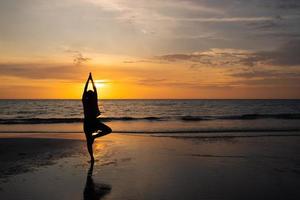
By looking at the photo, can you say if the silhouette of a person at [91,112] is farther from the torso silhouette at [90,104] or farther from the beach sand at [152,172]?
the beach sand at [152,172]

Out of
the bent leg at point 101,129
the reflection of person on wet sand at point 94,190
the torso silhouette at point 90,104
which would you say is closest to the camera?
the reflection of person on wet sand at point 94,190

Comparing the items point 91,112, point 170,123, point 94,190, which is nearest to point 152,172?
point 94,190

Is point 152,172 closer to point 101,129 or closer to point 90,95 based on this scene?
point 101,129

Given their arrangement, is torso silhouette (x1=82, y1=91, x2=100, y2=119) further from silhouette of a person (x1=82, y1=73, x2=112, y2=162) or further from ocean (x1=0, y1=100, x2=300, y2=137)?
ocean (x1=0, y1=100, x2=300, y2=137)

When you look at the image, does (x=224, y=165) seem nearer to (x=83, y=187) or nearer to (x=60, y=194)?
(x=83, y=187)

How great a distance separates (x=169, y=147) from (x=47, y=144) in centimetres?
536

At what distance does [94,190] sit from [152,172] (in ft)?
6.54

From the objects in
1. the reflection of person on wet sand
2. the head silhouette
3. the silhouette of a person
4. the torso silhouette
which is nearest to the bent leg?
the silhouette of a person

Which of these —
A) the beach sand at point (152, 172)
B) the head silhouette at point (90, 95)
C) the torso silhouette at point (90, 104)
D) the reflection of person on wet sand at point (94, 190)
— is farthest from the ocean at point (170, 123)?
the reflection of person on wet sand at point (94, 190)

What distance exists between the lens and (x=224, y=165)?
30.0 ft

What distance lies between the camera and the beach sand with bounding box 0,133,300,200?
250 inches

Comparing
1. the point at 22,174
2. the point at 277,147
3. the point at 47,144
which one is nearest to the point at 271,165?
the point at 277,147

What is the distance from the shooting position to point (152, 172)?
26.6ft

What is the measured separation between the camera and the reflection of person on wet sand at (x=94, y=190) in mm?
6082
